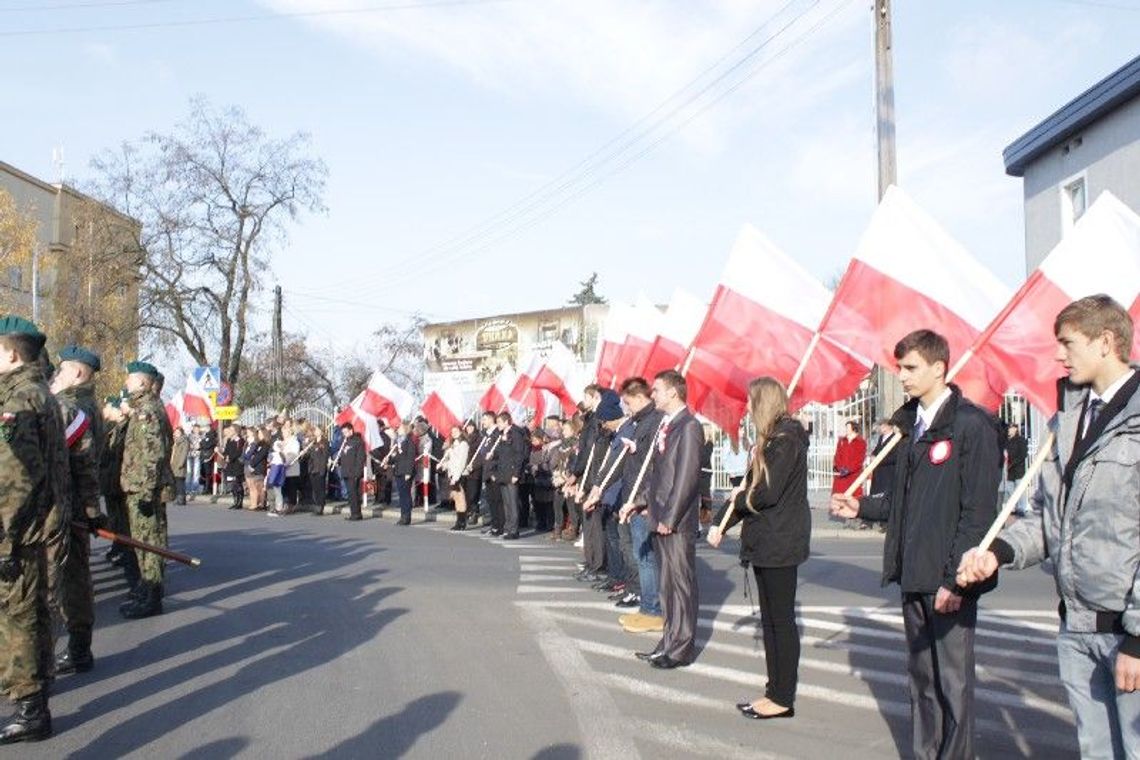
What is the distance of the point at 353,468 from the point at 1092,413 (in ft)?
63.4

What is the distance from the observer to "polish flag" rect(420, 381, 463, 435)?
2455 cm

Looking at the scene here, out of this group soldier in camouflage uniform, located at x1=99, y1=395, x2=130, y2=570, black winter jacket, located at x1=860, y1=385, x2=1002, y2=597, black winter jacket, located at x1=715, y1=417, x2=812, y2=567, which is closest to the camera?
black winter jacket, located at x1=860, y1=385, x2=1002, y2=597

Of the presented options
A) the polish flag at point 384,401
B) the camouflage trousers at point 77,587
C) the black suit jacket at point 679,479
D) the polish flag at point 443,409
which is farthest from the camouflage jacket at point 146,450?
the polish flag at point 384,401

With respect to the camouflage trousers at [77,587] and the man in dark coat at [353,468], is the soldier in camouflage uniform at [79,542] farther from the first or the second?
the man in dark coat at [353,468]

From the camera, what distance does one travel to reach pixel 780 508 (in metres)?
6.53

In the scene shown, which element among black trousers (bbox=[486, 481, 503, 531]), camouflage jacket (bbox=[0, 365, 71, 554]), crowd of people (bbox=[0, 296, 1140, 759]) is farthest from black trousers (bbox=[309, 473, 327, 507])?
camouflage jacket (bbox=[0, 365, 71, 554])

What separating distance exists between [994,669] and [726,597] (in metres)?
3.70

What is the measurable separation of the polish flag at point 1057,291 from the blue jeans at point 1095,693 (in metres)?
3.33

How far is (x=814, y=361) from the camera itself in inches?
396

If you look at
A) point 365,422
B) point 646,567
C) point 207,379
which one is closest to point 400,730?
point 646,567

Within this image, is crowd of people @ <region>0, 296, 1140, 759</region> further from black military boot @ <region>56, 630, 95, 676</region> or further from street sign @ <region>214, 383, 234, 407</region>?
street sign @ <region>214, 383, 234, 407</region>

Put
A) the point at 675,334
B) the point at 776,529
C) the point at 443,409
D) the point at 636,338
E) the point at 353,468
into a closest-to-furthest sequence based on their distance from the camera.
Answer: the point at 776,529 < the point at 675,334 < the point at 636,338 < the point at 353,468 < the point at 443,409

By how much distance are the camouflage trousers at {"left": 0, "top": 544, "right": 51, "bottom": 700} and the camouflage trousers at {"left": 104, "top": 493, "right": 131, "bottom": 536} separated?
4148 millimetres

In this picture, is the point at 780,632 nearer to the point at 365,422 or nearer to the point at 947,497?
the point at 947,497
